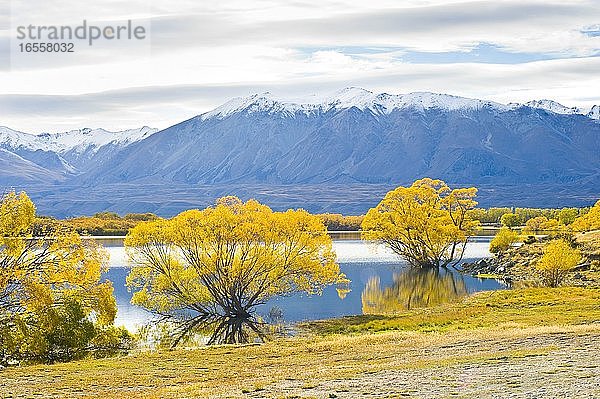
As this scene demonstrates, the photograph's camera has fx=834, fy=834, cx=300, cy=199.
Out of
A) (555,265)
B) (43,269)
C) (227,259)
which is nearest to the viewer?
(43,269)

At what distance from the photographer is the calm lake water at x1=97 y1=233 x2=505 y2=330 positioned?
7256 centimetres

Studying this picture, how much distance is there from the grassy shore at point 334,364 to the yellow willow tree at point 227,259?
1247 cm

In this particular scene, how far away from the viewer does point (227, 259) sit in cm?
6888

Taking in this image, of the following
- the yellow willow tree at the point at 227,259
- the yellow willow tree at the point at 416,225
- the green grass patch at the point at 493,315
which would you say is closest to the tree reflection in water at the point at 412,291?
the yellow willow tree at the point at 416,225

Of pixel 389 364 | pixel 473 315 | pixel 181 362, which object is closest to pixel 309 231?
pixel 473 315

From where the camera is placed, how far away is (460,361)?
109 ft

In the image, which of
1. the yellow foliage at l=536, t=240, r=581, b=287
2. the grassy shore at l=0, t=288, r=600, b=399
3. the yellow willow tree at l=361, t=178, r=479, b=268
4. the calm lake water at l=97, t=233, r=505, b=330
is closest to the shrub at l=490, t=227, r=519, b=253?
the calm lake water at l=97, t=233, r=505, b=330

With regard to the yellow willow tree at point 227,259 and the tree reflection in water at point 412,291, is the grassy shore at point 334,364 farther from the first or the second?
the tree reflection in water at point 412,291

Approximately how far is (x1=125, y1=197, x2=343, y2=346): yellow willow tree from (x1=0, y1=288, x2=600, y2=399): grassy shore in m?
12.5

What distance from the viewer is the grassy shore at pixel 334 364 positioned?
29.4m

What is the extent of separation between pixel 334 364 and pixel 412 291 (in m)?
54.9

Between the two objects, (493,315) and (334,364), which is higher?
(334,364)

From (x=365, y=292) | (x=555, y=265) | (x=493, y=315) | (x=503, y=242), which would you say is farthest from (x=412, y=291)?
(x=503, y=242)

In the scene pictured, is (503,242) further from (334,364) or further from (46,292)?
(334,364)
